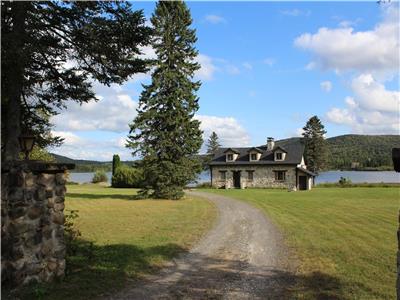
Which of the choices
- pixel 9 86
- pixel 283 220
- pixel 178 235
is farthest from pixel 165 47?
pixel 9 86

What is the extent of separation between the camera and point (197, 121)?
96.9 feet

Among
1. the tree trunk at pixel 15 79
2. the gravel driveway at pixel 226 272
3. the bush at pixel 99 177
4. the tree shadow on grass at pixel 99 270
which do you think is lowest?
the gravel driveway at pixel 226 272

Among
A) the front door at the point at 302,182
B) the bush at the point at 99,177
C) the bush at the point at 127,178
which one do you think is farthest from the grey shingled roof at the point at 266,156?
the bush at the point at 99,177

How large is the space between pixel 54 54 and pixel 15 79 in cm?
125

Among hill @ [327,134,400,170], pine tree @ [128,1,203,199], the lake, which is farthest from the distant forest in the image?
pine tree @ [128,1,203,199]

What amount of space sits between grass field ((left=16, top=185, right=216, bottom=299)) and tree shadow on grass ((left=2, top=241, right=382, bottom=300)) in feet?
0.05

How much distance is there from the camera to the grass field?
7027mm

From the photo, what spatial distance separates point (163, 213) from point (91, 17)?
11.9 meters

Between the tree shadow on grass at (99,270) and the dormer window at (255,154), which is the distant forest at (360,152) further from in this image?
the tree shadow on grass at (99,270)

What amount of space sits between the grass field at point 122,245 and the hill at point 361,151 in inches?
3807

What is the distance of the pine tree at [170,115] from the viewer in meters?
28.6

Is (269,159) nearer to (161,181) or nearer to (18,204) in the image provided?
(161,181)

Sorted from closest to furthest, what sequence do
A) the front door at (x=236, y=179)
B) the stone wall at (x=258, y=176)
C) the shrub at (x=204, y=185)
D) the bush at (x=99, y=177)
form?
the stone wall at (x=258, y=176) → the front door at (x=236, y=179) → the shrub at (x=204, y=185) → the bush at (x=99, y=177)

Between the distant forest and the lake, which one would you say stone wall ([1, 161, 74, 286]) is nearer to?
the lake
